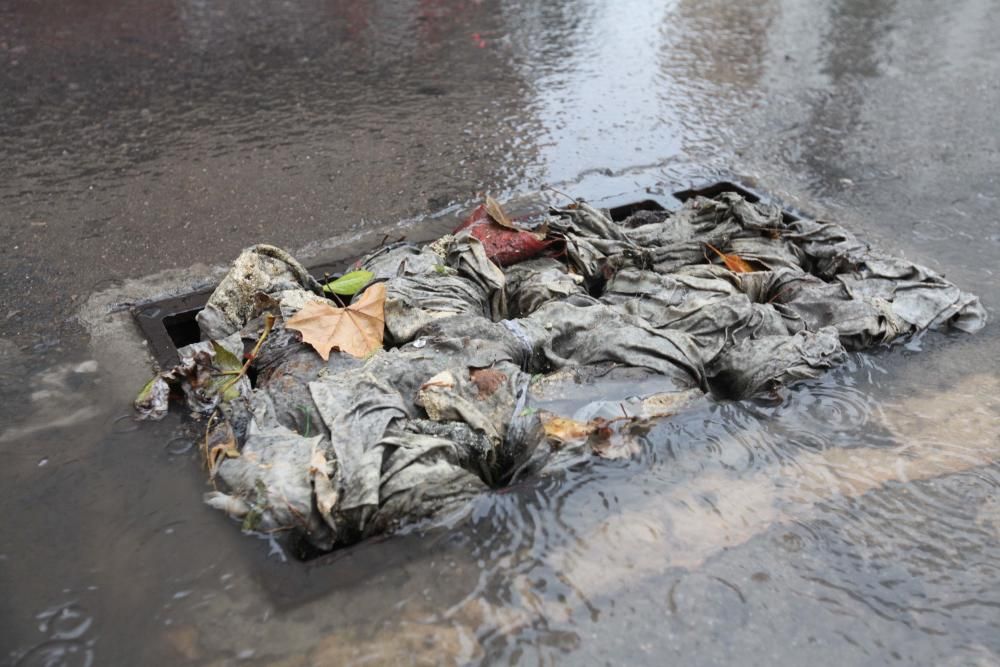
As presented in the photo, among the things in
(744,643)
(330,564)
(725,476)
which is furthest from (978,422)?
(330,564)

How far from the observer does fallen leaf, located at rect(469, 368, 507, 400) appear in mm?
2756

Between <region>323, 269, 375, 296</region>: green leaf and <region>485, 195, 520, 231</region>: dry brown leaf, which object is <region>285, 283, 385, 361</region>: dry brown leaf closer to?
<region>323, 269, 375, 296</region>: green leaf

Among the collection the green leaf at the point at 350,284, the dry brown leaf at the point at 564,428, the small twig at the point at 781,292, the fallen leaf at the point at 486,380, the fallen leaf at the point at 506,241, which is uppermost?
the green leaf at the point at 350,284

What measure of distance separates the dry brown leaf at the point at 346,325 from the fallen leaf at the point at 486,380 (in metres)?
0.39

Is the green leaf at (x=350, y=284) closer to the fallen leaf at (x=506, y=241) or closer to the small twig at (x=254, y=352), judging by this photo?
the small twig at (x=254, y=352)

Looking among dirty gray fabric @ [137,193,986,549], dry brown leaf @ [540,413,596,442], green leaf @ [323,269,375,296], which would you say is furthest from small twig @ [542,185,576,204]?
dry brown leaf @ [540,413,596,442]

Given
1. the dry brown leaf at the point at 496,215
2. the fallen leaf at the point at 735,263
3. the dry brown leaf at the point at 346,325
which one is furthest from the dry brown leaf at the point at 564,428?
the fallen leaf at the point at 735,263

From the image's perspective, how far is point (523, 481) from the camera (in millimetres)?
2578

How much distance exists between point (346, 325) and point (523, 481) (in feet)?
2.83

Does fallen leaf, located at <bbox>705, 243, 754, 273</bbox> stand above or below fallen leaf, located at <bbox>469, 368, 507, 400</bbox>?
below

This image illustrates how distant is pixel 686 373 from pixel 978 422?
1058mm

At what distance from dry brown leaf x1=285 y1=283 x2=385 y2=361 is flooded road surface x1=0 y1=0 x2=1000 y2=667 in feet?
1.91

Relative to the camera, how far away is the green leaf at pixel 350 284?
324 centimetres

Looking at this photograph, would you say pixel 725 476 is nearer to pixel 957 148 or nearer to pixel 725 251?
pixel 725 251
